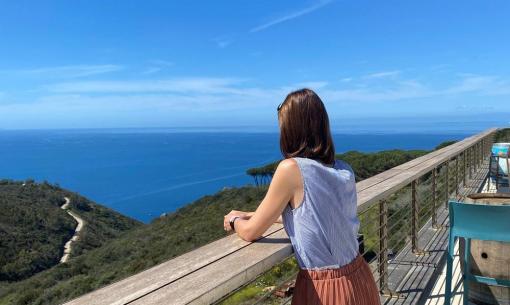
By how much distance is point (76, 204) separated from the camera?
2146 inches

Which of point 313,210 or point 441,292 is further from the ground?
point 313,210

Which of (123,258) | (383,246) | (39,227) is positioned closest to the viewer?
(383,246)

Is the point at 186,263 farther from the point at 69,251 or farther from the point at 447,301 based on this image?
the point at 69,251

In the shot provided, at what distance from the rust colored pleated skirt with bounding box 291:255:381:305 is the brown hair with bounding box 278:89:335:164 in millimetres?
351

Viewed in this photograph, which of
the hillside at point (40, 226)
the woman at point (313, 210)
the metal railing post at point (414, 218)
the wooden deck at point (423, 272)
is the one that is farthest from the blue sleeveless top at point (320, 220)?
the hillside at point (40, 226)

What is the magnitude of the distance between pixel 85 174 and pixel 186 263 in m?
171

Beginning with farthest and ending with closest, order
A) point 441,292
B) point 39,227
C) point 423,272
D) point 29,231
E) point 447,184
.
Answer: point 39,227
point 29,231
point 447,184
point 423,272
point 441,292

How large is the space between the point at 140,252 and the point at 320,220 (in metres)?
25.2

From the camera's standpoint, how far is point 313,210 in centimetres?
130

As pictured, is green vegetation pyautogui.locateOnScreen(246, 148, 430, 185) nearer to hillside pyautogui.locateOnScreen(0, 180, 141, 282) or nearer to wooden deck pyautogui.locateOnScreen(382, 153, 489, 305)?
wooden deck pyautogui.locateOnScreen(382, 153, 489, 305)

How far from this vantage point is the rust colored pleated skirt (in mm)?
1323

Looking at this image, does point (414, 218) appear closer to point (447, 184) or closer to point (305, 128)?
point (447, 184)

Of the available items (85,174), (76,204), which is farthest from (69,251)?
(85,174)

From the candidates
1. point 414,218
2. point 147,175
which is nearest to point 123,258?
point 414,218
